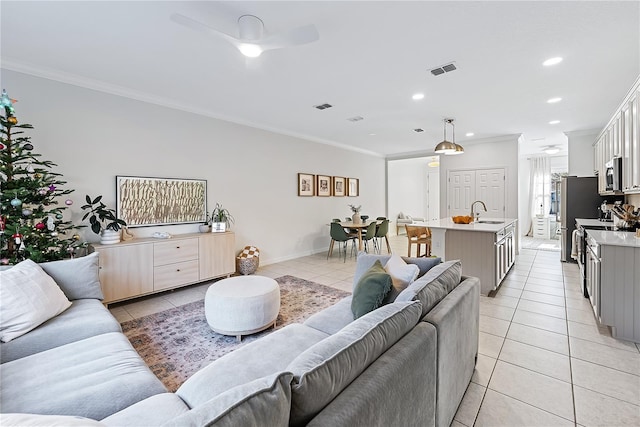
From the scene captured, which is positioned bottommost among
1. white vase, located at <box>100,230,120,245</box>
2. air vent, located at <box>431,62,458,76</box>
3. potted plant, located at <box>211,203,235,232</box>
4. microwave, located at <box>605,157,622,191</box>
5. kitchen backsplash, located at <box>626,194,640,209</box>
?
white vase, located at <box>100,230,120,245</box>

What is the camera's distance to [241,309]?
8.48ft

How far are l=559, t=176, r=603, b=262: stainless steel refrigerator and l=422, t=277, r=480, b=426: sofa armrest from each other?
4992mm

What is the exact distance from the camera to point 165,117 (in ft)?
13.6

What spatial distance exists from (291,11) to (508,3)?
1632 mm

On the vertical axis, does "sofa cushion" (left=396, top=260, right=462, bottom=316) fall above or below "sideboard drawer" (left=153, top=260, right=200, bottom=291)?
above

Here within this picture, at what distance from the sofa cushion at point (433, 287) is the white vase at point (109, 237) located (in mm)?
3539

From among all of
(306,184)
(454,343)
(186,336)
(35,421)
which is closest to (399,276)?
(454,343)

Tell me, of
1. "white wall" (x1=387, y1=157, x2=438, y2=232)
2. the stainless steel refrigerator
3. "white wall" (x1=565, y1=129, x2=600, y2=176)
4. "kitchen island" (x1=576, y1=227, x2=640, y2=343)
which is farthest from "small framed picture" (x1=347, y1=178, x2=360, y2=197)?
"kitchen island" (x1=576, y1=227, x2=640, y2=343)

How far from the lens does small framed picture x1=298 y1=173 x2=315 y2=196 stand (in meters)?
6.28

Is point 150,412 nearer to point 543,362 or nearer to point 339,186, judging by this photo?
point 543,362

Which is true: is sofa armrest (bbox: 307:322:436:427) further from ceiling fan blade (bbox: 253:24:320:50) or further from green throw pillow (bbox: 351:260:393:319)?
ceiling fan blade (bbox: 253:24:320:50)

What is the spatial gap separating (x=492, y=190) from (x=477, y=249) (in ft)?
11.8

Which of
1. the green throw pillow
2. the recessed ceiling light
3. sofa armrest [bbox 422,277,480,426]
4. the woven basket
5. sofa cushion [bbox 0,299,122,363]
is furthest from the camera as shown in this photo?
the woven basket

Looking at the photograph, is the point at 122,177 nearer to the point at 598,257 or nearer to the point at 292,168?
the point at 292,168
